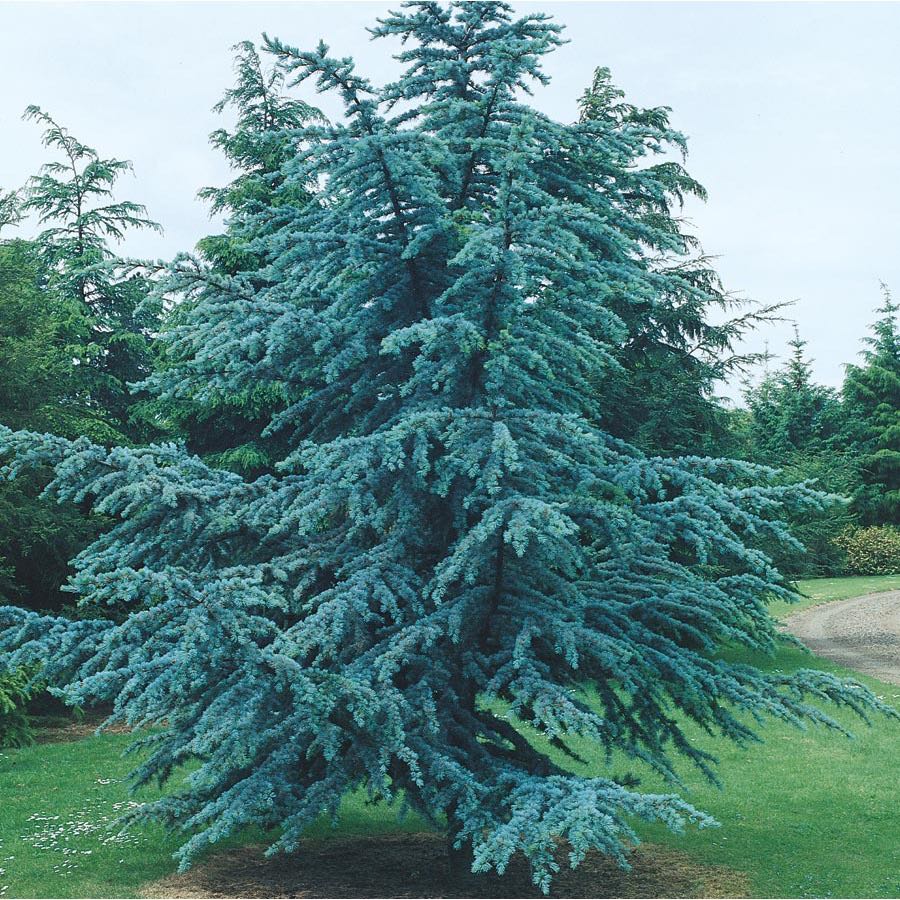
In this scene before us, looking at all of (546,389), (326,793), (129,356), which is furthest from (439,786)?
(129,356)

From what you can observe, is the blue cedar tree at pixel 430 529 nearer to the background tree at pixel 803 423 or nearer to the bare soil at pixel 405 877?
the bare soil at pixel 405 877

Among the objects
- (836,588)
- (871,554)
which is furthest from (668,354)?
(871,554)

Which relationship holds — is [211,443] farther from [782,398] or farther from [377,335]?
[782,398]

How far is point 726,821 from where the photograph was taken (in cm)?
1031

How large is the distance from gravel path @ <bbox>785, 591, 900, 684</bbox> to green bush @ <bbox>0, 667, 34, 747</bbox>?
1392cm

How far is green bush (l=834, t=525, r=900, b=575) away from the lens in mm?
38000

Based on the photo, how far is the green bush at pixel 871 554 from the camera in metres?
38.0

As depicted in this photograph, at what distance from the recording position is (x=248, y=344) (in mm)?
6656

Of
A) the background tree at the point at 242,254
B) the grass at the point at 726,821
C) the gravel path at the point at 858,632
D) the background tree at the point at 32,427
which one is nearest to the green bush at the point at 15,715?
the grass at the point at 726,821

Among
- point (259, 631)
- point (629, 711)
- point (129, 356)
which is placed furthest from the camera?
point (129, 356)

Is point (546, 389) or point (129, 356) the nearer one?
point (546, 389)

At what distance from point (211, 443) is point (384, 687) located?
1337 cm

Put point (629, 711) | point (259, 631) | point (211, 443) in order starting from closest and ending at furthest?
1. point (259, 631)
2. point (629, 711)
3. point (211, 443)

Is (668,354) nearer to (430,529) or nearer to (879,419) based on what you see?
(430,529)
